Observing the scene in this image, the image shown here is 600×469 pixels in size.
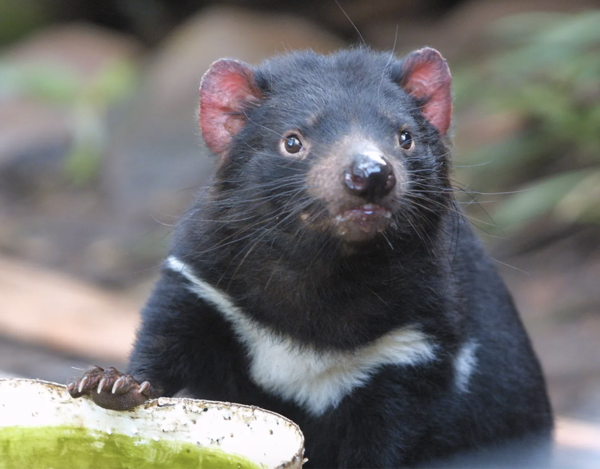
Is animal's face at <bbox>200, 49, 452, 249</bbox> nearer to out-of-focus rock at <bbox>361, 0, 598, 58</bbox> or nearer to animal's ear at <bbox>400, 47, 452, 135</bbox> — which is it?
animal's ear at <bbox>400, 47, 452, 135</bbox>

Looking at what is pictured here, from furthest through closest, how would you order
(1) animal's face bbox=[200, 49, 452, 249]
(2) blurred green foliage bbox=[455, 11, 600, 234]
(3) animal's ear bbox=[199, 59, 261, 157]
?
(2) blurred green foliage bbox=[455, 11, 600, 234] → (3) animal's ear bbox=[199, 59, 261, 157] → (1) animal's face bbox=[200, 49, 452, 249]

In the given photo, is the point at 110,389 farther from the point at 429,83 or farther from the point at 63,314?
the point at 63,314

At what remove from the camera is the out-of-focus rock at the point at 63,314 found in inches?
226

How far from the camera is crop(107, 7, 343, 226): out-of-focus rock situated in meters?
9.52

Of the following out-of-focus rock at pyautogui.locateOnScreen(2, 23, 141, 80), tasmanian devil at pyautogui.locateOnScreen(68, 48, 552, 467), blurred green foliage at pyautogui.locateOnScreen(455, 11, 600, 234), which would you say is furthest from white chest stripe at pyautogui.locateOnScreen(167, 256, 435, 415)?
out-of-focus rock at pyautogui.locateOnScreen(2, 23, 141, 80)

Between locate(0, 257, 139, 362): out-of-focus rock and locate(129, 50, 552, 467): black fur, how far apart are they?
7.67ft

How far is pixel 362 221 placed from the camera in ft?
8.52

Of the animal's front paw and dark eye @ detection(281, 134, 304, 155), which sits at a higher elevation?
dark eye @ detection(281, 134, 304, 155)

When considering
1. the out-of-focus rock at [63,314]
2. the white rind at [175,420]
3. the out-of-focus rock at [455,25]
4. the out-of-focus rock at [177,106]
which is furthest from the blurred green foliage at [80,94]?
the white rind at [175,420]

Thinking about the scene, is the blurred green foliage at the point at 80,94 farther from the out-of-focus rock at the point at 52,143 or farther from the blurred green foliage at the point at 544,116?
the blurred green foliage at the point at 544,116

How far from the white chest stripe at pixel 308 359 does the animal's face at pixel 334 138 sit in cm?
41

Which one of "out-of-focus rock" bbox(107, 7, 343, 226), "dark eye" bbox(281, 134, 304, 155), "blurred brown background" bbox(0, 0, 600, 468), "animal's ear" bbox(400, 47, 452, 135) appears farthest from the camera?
"out-of-focus rock" bbox(107, 7, 343, 226)

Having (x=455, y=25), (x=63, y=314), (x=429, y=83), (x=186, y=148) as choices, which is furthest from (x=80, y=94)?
(x=429, y=83)

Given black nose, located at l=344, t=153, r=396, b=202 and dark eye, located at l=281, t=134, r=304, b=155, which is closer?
black nose, located at l=344, t=153, r=396, b=202
